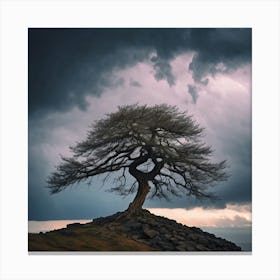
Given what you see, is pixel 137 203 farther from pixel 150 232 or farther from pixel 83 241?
pixel 83 241

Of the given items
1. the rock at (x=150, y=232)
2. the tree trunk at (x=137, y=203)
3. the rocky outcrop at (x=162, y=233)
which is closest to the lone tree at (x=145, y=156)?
the tree trunk at (x=137, y=203)

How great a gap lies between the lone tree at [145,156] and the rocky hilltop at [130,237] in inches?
7.7

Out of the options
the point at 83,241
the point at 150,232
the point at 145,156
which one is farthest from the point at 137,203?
the point at 83,241

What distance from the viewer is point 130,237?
5.64 m

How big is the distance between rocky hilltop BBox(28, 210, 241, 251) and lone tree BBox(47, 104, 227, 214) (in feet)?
0.64

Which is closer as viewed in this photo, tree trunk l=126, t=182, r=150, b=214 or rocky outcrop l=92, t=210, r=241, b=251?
rocky outcrop l=92, t=210, r=241, b=251

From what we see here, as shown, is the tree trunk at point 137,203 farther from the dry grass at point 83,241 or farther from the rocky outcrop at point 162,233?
the dry grass at point 83,241

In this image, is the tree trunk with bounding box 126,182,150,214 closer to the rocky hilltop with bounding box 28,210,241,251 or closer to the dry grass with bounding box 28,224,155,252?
the rocky hilltop with bounding box 28,210,241,251

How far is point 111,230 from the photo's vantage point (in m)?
5.66

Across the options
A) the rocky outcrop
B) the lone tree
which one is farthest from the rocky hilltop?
the lone tree

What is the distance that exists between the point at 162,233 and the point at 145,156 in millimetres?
863

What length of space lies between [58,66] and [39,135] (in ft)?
2.61

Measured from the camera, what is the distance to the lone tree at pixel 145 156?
5711 millimetres

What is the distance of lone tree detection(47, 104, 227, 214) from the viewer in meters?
5.71
